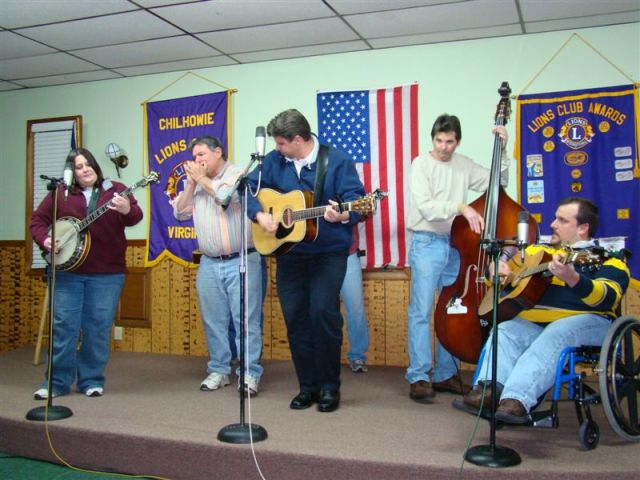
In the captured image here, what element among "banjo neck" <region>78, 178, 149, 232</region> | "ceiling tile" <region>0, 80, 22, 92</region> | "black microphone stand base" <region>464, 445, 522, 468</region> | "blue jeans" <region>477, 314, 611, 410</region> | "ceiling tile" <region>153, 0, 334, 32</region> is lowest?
"black microphone stand base" <region>464, 445, 522, 468</region>

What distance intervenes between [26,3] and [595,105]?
150 inches

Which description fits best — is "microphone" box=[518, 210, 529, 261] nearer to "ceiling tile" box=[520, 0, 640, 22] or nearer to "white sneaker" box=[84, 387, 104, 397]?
"ceiling tile" box=[520, 0, 640, 22]

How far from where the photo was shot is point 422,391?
11.6 feet

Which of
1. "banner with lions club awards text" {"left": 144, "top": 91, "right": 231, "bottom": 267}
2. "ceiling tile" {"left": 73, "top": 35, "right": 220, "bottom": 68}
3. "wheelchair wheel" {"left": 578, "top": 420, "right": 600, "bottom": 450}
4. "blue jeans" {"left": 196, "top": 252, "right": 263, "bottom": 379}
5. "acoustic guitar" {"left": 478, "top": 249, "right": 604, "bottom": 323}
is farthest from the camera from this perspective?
"banner with lions club awards text" {"left": 144, "top": 91, "right": 231, "bottom": 267}

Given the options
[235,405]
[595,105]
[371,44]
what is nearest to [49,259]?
[235,405]

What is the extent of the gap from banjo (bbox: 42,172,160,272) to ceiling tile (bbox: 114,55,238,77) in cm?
200

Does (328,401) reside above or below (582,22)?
below

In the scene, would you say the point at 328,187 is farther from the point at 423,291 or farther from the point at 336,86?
the point at 336,86

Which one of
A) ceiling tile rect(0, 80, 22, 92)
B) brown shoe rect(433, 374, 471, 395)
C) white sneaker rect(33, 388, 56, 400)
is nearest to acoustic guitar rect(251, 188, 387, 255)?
brown shoe rect(433, 374, 471, 395)

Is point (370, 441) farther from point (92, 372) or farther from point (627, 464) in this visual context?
point (92, 372)

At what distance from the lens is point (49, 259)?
355cm

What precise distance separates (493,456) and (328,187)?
1.45 metres

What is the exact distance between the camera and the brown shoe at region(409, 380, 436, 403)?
3.53m

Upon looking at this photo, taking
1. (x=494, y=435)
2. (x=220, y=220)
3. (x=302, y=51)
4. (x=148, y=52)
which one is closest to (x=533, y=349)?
(x=494, y=435)
